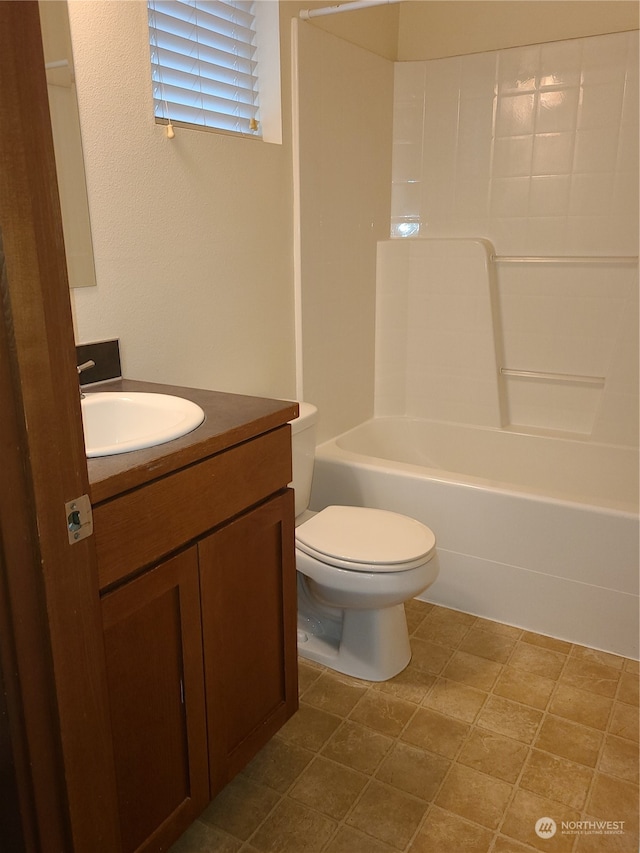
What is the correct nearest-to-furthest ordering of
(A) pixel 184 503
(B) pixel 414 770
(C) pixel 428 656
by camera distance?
(A) pixel 184 503 → (B) pixel 414 770 → (C) pixel 428 656

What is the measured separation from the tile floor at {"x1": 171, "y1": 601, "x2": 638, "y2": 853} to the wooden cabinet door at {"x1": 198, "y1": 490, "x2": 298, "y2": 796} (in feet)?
0.53

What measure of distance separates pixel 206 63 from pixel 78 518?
1.66 metres

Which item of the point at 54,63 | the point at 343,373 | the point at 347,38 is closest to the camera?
the point at 54,63

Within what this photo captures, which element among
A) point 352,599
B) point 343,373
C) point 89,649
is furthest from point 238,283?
point 89,649

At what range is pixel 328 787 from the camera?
1552mm

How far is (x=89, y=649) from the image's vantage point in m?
0.85

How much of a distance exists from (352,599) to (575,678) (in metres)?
0.71

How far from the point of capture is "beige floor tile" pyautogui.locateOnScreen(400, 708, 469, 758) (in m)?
1.68

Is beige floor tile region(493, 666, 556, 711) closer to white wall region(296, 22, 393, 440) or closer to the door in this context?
white wall region(296, 22, 393, 440)

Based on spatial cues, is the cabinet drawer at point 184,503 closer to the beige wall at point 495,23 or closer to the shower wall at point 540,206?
the shower wall at point 540,206

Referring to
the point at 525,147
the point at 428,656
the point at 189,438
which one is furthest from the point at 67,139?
the point at 525,147

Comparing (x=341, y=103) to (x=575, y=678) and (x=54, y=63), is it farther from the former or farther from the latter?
(x=575, y=678)

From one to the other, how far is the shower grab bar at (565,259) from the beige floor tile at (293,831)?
2144 mm

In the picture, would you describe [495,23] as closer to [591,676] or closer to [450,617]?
[450,617]
